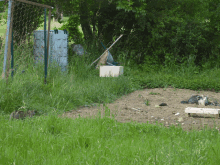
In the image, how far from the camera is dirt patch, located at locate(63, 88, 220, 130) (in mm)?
4836

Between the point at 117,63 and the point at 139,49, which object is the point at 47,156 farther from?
the point at 139,49

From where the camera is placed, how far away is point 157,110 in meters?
5.86

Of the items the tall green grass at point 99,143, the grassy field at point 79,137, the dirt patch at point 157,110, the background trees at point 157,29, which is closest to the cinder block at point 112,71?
the dirt patch at point 157,110

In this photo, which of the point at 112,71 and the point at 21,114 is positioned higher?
the point at 112,71

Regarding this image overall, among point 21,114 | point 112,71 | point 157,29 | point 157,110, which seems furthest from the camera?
point 157,29

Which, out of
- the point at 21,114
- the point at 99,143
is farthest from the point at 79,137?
the point at 21,114

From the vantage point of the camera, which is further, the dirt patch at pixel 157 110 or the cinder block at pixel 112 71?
the cinder block at pixel 112 71

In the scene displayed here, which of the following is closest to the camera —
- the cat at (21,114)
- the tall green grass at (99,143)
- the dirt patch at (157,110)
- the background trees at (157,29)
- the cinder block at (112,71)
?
the tall green grass at (99,143)

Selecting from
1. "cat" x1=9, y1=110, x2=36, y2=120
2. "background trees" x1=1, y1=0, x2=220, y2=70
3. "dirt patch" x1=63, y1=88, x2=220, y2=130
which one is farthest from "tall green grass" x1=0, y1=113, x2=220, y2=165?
"background trees" x1=1, y1=0, x2=220, y2=70

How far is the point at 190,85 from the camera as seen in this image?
8703mm

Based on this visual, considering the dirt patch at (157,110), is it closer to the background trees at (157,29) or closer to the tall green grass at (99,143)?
the tall green grass at (99,143)

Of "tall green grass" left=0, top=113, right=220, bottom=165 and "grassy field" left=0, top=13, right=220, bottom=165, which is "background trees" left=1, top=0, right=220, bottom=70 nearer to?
"grassy field" left=0, top=13, right=220, bottom=165

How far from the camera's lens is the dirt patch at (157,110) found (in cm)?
484

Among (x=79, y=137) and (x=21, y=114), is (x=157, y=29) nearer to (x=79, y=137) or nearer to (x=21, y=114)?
(x=21, y=114)
